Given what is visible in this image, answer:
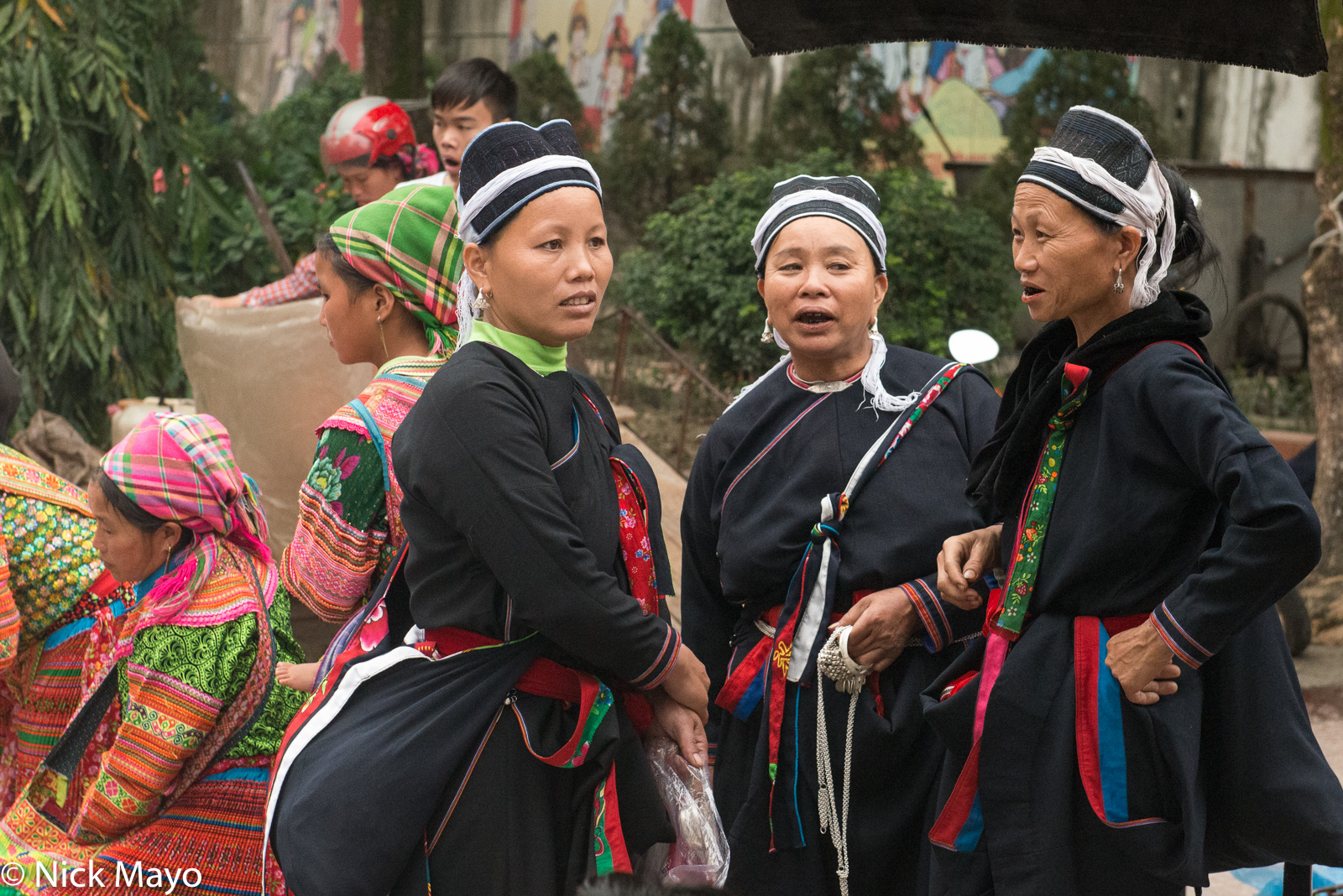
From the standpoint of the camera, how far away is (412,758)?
198 centimetres

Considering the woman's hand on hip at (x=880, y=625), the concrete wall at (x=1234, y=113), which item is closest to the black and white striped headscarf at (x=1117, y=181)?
the woman's hand on hip at (x=880, y=625)

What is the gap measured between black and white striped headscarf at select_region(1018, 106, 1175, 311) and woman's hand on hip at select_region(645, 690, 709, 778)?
103 cm

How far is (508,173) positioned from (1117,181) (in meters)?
1.00

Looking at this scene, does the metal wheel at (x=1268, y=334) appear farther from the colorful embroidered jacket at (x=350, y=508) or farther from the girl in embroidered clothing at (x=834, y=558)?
the colorful embroidered jacket at (x=350, y=508)

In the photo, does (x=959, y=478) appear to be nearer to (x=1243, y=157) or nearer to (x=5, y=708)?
(x=5, y=708)

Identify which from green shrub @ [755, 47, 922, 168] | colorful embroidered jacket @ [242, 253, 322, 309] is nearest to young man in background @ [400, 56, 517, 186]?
colorful embroidered jacket @ [242, 253, 322, 309]

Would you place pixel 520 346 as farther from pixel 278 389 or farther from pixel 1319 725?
pixel 1319 725

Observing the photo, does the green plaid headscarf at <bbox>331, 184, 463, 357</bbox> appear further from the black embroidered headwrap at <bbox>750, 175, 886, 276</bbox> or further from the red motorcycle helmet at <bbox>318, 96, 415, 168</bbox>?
the red motorcycle helmet at <bbox>318, 96, 415, 168</bbox>

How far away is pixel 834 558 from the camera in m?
2.55

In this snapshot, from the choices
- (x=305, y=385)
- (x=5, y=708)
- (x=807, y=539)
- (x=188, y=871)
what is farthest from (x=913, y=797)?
(x=305, y=385)

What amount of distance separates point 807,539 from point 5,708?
2146 millimetres

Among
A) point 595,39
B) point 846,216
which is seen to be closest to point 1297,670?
point 846,216

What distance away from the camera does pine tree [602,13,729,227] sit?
1283cm

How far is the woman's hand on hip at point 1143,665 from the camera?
1947mm
